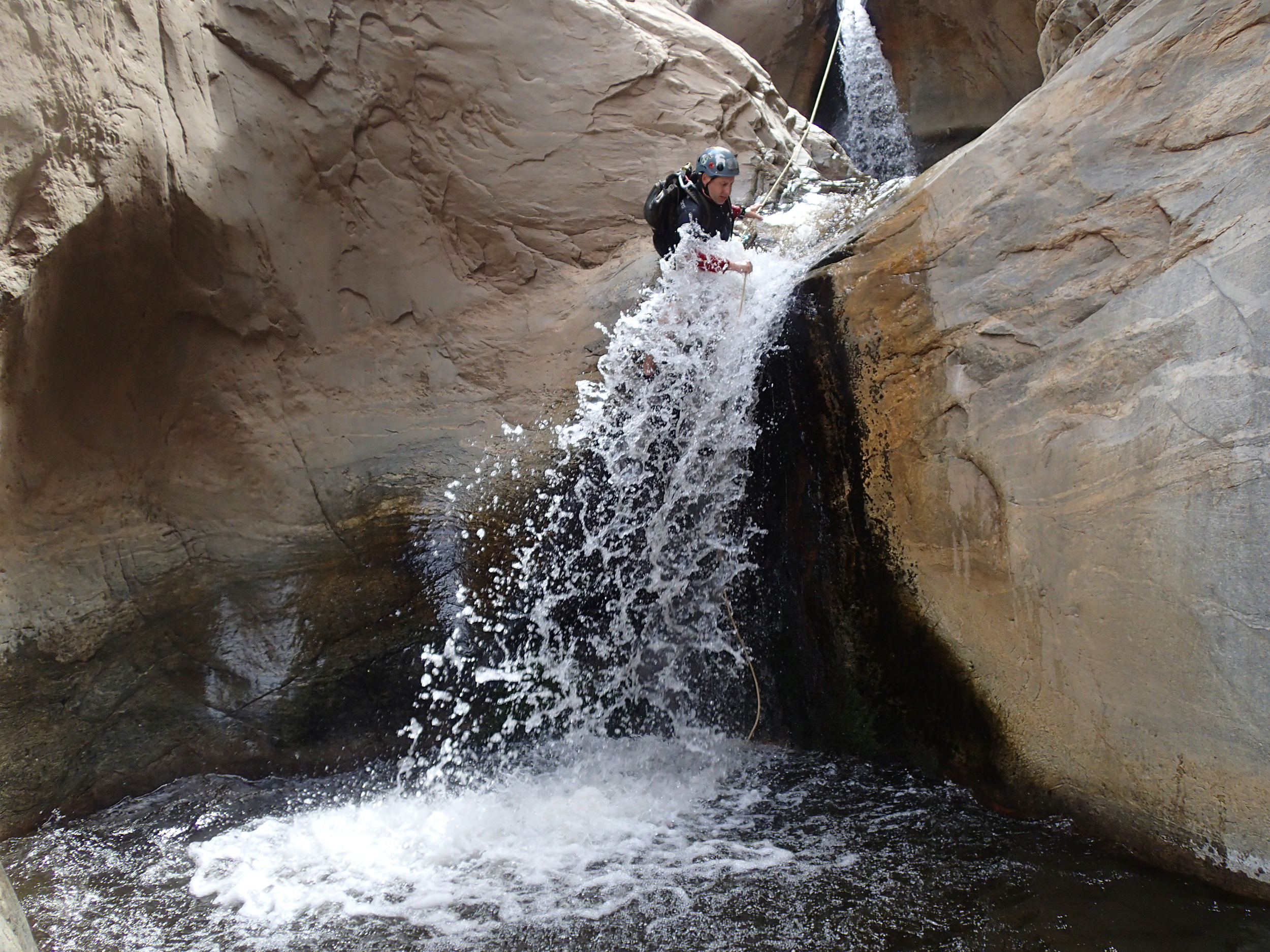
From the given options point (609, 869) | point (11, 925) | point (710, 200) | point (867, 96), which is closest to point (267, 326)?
point (710, 200)

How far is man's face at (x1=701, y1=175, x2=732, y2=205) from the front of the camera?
4672 millimetres

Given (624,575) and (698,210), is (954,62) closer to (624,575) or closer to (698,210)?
(698,210)

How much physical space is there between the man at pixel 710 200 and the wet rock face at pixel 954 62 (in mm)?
7939

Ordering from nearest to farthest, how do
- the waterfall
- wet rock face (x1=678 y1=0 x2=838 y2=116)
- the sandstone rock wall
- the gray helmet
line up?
the sandstone rock wall → the gray helmet → wet rock face (x1=678 y1=0 x2=838 y2=116) → the waterfall

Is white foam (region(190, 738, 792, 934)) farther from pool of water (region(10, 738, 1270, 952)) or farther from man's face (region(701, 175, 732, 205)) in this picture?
man's face (region(701, 175, 732, 205))

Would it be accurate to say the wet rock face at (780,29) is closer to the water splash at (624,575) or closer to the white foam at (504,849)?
the water splash at (624,575)

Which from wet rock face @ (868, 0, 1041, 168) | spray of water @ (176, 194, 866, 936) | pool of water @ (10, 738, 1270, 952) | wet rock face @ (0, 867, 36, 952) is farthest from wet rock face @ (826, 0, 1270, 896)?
wet rock face @ (868, 0, 1041, 168)

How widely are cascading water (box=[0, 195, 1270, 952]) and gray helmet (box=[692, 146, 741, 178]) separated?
420mm

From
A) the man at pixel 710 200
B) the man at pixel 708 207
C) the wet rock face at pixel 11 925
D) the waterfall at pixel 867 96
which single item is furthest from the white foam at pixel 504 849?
the waterfall at pixel 867 96

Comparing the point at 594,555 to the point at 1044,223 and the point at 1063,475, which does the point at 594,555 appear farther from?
the point at 1044,223

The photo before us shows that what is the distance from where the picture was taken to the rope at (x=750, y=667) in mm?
4152

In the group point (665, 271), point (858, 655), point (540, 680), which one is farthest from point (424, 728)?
point (665, 271)

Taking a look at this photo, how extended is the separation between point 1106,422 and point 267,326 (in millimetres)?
4119

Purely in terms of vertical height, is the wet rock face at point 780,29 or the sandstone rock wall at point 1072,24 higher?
the wet rock face at point 780,29
